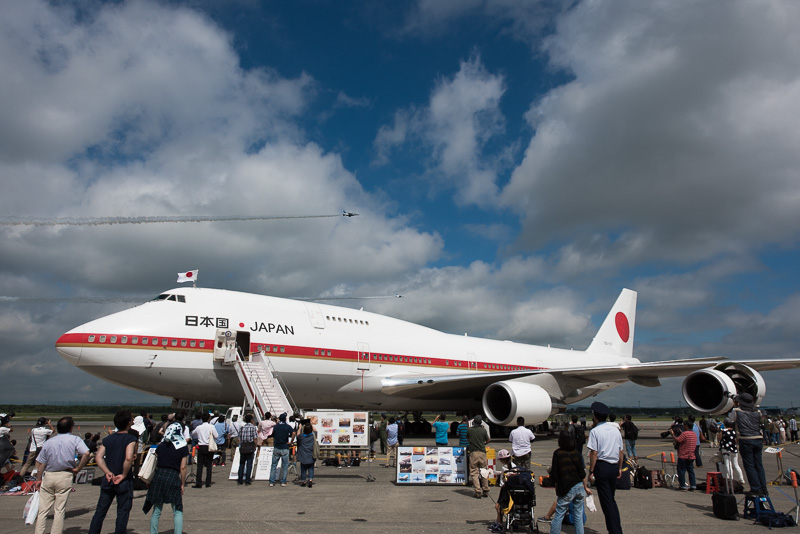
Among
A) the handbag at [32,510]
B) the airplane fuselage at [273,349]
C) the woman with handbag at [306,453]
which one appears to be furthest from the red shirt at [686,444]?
the airplane fuselage at [273,349]

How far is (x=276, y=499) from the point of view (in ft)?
28.2

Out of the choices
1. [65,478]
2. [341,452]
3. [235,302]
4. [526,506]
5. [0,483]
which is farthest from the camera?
[235,302]

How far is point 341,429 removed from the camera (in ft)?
40.9

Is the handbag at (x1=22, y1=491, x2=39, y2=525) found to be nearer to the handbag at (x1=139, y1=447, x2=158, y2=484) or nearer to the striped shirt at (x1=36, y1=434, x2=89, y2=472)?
the striped shirt at (x1=36, y1=434, x2=89, y2=472)

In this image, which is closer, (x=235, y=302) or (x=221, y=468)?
(x=221, y=468)

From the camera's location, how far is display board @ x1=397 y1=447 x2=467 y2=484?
991 centimetres

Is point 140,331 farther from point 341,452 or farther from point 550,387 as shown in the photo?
point 550,387

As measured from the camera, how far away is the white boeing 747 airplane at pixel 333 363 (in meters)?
14.7

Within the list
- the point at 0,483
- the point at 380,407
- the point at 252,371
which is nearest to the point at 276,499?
the point at 0,483

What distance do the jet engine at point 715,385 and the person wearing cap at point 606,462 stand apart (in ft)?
39.2

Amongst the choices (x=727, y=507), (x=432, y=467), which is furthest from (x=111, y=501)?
(x=727, y=507)

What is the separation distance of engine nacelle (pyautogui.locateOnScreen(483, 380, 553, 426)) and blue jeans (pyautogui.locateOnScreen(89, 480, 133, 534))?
12617 mm

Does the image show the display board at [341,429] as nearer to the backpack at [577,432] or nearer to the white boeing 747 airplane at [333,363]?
the backpack at [577,432]

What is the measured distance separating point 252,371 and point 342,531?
33.2 ft
